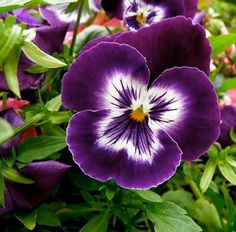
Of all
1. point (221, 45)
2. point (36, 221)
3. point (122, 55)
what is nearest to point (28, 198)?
point (36, 221)

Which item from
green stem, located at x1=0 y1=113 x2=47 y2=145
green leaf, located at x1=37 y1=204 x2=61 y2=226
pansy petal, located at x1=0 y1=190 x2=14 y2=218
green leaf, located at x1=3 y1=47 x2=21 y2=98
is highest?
green leaf, located at x1=3 y1=47 x2=21 y2=98

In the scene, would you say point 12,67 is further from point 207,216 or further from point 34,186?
point 207,216

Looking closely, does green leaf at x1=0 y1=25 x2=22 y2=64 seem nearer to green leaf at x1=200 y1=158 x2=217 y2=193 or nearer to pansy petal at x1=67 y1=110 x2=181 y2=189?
pansy petal at x1=67 y1=110 x2=181 y2=189

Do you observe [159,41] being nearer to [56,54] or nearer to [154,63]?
[154,63]

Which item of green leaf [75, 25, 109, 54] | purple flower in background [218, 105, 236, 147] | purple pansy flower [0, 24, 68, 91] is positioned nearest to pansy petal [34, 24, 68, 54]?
purple pansy flower [0, 24, 68, 91]

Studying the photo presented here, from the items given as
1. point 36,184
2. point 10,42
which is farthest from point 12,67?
point 36,184

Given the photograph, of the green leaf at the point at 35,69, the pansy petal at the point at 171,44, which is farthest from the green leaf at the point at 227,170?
the green leaf at the point at 35,69

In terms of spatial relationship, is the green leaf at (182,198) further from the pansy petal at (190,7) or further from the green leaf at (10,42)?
the green leaf at (10,42)
